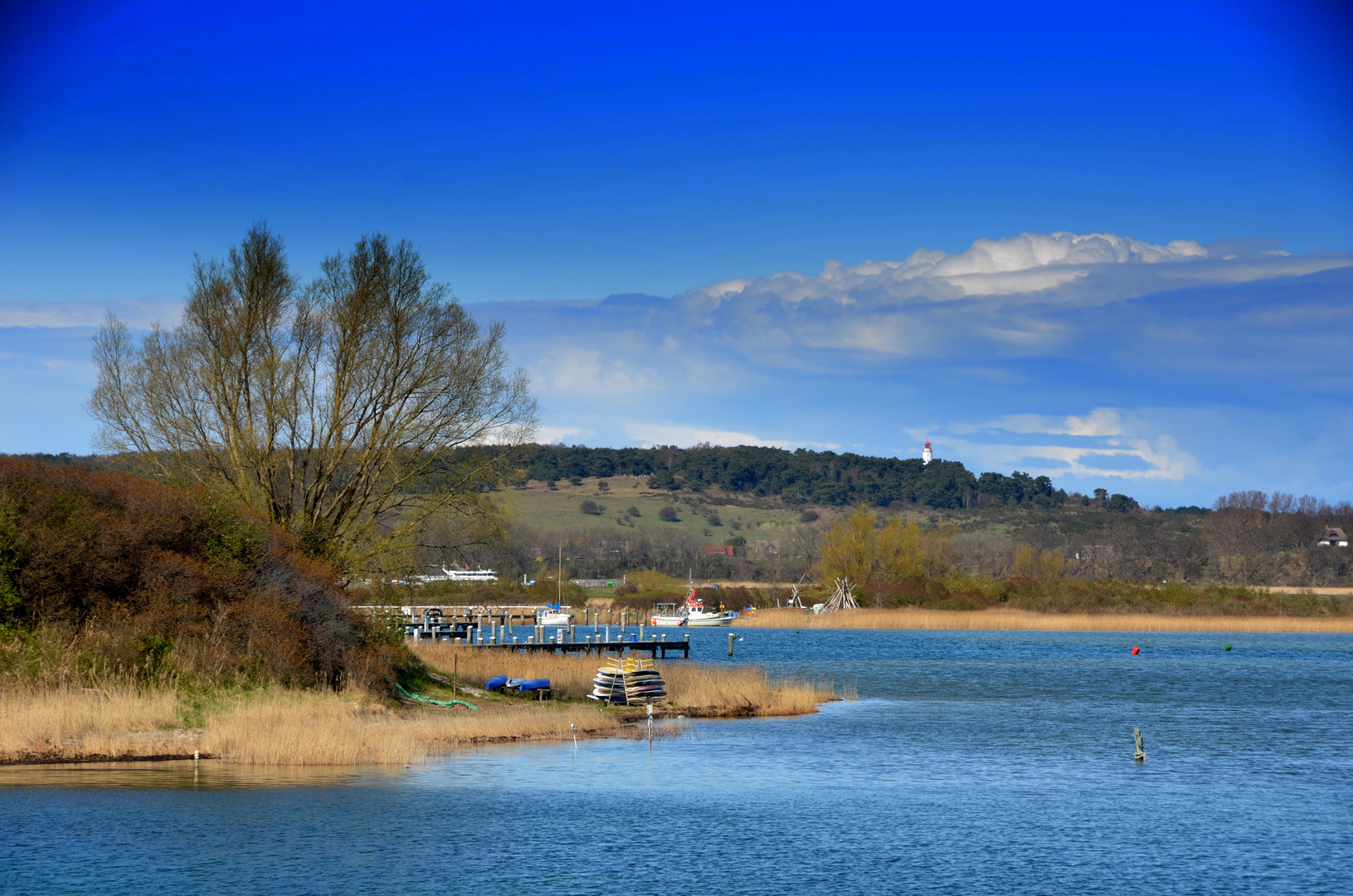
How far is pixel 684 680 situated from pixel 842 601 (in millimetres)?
70122

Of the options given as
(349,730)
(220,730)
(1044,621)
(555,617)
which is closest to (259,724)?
(220,730)

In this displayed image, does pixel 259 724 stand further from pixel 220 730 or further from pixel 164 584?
pixel 164 584

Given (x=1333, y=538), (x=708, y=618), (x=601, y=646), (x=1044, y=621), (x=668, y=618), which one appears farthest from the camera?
(x=1333, y=538)

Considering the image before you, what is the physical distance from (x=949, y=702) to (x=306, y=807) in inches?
1172

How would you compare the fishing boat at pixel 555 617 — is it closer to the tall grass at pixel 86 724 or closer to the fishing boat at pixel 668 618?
the fishing boat at pixel 668 618

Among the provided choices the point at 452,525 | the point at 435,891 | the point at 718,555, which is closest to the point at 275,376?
the point at 452,525

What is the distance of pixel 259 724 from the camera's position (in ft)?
87.1

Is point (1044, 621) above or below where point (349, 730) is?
below

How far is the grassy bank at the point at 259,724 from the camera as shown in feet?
80.2

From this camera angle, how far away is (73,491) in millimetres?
29938

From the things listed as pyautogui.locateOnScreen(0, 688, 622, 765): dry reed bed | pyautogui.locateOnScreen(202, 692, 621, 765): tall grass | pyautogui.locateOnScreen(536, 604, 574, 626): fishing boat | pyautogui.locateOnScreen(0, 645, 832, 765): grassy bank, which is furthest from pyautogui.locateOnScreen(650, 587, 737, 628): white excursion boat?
pyautogui.locateOnScreen(0, 688, 622, 765): dry reed bed

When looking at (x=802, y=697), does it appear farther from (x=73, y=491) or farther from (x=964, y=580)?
(x=964, y=580)

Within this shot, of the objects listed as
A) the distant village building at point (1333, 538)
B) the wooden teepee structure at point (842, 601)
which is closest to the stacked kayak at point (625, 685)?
the wooden teepee structure at point (842, 601)

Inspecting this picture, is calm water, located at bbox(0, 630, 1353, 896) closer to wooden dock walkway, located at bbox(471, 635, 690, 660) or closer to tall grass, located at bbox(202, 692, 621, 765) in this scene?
tall grass, located at bbox(202, 692, 621, 765)
